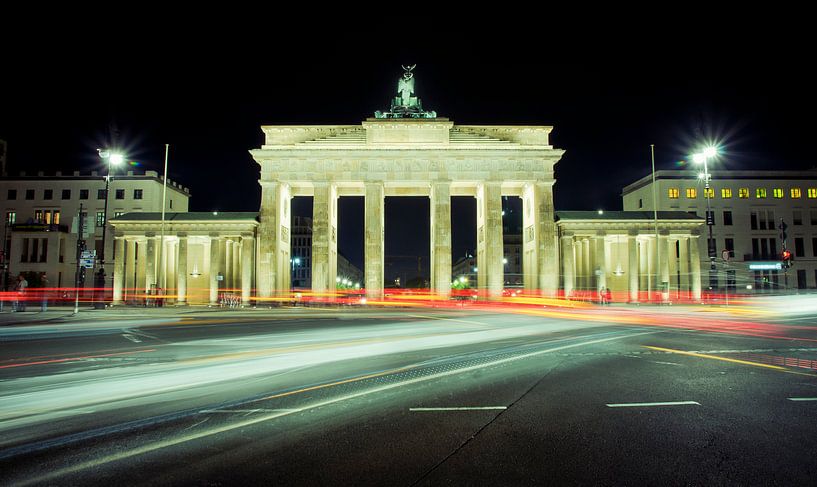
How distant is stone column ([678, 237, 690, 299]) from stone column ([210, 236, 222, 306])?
4926 centimetres

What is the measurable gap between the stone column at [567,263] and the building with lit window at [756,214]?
27040mm

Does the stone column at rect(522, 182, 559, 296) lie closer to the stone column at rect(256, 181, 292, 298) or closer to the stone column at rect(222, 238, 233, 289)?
the stone column at rect(256, 181, 292, 298)

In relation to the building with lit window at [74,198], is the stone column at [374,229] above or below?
below

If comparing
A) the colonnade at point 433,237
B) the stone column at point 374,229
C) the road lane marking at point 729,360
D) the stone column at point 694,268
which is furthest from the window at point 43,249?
the stone column at point 694,268

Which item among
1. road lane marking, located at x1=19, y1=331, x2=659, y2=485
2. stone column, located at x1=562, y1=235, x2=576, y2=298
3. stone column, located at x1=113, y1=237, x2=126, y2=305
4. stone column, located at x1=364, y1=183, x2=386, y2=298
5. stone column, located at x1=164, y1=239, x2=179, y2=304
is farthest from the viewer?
stone column, located at x1=164, y1=239, x2=179, y2=304

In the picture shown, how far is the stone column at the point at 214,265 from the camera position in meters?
53.7

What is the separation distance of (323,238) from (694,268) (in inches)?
1525

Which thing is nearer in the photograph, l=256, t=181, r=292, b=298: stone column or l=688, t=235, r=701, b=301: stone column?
l=256, t=181, r=292, b=298: stone column

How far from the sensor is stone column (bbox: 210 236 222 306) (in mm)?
53719

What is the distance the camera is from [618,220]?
54.1 metres

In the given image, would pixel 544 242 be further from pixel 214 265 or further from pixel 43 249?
pixel 43 249

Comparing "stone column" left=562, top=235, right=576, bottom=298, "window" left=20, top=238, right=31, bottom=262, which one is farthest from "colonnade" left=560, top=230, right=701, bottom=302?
"window" left=20, top=238, right=31, bottom=262

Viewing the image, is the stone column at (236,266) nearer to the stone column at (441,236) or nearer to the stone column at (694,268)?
the stone column at (441,236)

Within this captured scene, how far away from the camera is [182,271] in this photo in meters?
54.6
